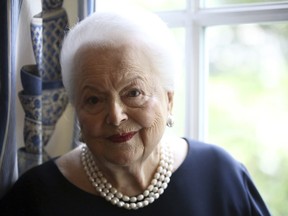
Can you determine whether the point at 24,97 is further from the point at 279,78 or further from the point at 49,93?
the point at 279,78

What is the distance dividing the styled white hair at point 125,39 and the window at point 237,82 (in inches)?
19.4

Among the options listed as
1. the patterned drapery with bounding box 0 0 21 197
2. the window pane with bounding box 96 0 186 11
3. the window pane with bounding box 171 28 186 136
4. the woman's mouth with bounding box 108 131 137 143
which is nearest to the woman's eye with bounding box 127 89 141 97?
the woman's mouth with bounding box 108 131 137 143

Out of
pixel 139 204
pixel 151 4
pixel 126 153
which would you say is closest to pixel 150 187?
pixel 139 204

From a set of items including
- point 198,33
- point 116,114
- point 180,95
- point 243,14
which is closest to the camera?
point 116,114

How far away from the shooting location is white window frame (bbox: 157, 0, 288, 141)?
1565mm

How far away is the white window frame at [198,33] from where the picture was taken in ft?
5.14

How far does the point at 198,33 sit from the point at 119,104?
70cm

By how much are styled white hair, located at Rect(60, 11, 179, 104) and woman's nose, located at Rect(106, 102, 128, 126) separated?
0.15 meters

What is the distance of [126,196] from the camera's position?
1.23m

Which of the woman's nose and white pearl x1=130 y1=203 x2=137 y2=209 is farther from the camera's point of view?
white pearl x1=130 y1=203 x2=137 y2=209

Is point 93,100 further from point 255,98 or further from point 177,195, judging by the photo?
point 255,98

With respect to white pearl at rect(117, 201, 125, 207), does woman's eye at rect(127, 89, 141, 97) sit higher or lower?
higher

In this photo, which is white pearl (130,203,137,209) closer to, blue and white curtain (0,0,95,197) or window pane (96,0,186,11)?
blue and white curtain (0,0,95,197)

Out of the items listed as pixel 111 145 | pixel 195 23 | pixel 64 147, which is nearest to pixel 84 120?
pixel 111 145
